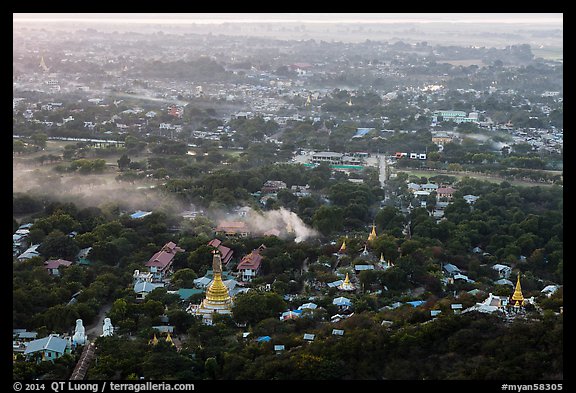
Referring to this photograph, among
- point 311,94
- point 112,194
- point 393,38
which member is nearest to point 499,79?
point 311,94

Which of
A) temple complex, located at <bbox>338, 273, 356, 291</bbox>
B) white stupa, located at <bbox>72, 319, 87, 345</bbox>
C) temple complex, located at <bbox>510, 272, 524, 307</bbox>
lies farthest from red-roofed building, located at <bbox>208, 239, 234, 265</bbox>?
temple complex, located at <bbox>510, 272, 524, 307</bbox>

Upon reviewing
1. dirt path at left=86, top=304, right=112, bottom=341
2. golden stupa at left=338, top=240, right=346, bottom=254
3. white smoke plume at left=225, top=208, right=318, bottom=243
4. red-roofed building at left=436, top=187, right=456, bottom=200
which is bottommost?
red-roofed building at left=436, top=187, right=456, bottom=200

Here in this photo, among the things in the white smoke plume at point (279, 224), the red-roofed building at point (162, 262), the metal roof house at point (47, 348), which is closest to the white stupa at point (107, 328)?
the metal roof house at point (47, 348)

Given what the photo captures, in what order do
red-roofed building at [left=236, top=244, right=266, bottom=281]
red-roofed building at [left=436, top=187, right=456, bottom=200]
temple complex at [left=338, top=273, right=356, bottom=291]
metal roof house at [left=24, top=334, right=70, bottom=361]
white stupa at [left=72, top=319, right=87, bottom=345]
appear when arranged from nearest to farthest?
metal roof house at [left=24, top=334, right=70, bottom=361], white stupa at [left=72, top=319, right=87, bottom=345], temple complex at [left=338, top=273, right=356, bottom=291], red-roofed building at [left=236, top=244, right=266, bottom=281], red-roofed building at [left=436, top=187, right=456, bottom=200]

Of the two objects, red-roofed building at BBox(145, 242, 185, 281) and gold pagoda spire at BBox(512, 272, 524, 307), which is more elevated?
gold pagoda spire at BBox(512, 272, 524, 307)

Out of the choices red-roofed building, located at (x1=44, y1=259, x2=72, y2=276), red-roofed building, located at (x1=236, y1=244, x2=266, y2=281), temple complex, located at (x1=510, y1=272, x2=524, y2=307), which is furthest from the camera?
red-roofed building, located at (x1=236, y1=244, x2=266, y2=281)

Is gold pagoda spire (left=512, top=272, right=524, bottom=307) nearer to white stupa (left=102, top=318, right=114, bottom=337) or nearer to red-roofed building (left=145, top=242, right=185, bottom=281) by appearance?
white stupa (left=102, top=318, right=114, bottom=337)

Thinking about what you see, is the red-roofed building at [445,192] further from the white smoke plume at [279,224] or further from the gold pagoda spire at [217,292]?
the gold pagoda spire at [217,292]
